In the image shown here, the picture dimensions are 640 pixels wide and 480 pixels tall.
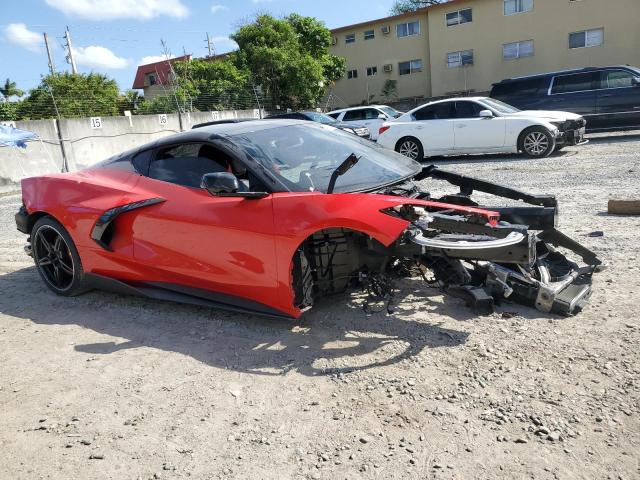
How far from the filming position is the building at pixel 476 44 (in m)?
26.0

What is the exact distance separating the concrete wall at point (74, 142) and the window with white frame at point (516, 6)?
19.2 m

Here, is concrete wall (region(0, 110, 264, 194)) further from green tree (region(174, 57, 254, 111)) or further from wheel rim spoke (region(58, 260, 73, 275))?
wheel rim spoke (region(58, 260, 73, 275))

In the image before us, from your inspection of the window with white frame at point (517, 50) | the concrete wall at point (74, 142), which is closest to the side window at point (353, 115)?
the concrete wall at point (74, 142)

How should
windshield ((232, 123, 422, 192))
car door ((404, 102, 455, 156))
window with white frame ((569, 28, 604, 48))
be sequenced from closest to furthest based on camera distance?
windshield ((232, 123, 422, 192)) → car door ((404, 102, 455, 156)) → window with white frame ((569, 28, 604, 48))

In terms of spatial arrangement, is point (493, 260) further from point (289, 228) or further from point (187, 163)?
point (187, 163)

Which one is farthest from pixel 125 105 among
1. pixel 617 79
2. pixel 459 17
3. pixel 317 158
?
pixel 317 158

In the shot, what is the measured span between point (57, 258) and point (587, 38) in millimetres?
28878

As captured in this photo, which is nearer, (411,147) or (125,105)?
(411,147)

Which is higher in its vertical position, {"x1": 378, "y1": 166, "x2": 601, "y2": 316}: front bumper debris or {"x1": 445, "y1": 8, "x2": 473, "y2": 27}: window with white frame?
{"x1": 445, "y1": 8, "x2": 473, "y2": 27}: window with white frame

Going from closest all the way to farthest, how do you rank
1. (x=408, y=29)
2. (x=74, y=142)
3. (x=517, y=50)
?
1. (x=74, y=142)
2. (x=517, y=50)
3. (x=408, y=29)

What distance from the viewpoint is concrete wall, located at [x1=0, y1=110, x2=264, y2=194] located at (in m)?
15.6

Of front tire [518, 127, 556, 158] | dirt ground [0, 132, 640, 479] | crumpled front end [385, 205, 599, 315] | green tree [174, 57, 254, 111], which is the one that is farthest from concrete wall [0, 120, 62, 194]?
crumpled front end [385, 205, 599, 315]

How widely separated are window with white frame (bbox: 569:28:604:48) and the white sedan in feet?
60.3

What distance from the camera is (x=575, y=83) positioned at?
13.3 m
